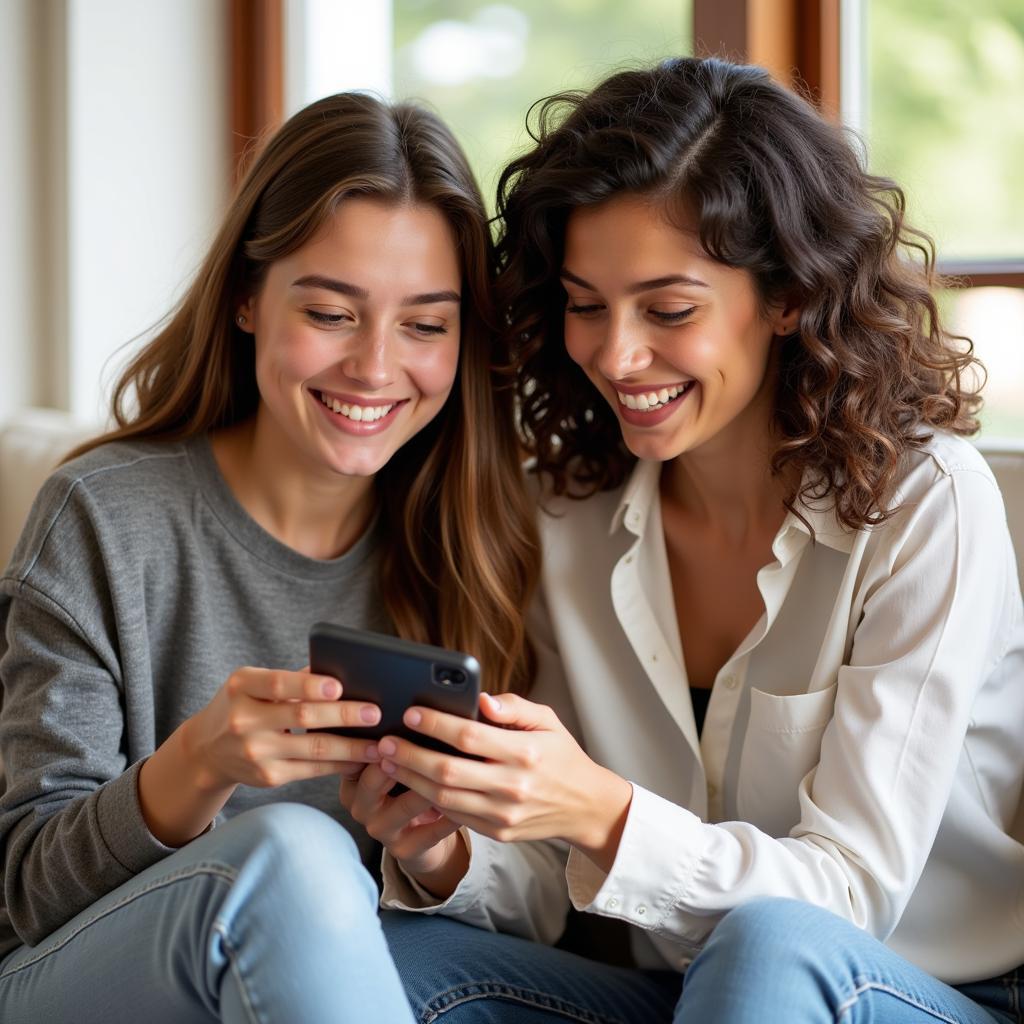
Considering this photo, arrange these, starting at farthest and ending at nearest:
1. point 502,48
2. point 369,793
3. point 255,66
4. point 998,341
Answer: point 255,66 < point 502,48 < point 998,341 < point 369,793

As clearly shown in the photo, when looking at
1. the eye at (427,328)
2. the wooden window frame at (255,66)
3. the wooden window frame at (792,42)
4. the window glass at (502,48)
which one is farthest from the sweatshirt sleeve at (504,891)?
the wooden window frame at (255,66)

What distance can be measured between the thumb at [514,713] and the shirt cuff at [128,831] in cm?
38

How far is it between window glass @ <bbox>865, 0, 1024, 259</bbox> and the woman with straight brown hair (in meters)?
0.88

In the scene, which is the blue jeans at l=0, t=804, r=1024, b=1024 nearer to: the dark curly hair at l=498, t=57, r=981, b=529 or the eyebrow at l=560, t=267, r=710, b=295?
the dark curly hair at l=498, t=57, r=981, b=529

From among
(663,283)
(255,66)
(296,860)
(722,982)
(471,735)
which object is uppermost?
(255,66)

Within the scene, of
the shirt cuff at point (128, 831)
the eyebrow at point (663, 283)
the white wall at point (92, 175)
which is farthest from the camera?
the white wall at point (92, 175)

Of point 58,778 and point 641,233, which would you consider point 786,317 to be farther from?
point 58,778

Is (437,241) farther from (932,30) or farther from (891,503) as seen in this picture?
(932,30)

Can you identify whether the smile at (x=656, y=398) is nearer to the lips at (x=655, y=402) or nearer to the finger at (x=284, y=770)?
the lips at (x=655, y=402)

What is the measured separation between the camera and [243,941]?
114 cm

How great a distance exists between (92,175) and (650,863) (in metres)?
2.18

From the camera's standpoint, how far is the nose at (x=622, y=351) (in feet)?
4.83

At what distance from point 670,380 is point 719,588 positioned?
0.32 metres

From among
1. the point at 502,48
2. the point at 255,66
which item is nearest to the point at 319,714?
the point at 502,48
